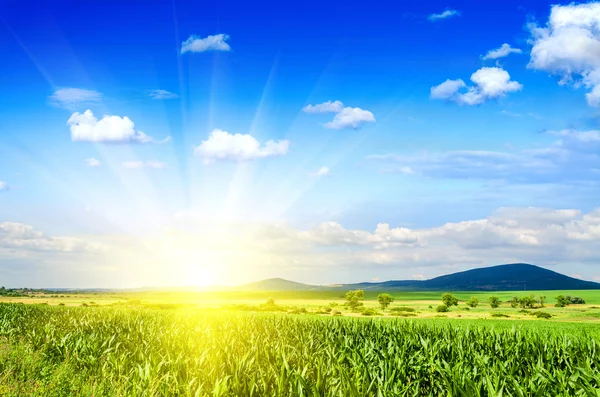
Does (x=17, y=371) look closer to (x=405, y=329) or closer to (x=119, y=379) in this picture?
(x=119, y=379)

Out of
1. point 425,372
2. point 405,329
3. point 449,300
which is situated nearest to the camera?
point 425,372

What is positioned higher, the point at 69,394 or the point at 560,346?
the point at 560,346

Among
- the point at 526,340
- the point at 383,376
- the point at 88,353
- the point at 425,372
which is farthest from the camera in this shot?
the point at 88,353

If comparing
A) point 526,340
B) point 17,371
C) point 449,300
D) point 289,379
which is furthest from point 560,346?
point 449,300

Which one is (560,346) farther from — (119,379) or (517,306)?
(517,306)

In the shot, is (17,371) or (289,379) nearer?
(289,379)

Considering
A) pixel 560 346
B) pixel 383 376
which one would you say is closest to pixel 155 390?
pixel 383 376

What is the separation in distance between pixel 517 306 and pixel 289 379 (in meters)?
207

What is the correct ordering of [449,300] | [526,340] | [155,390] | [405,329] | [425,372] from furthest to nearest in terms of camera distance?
[449,300] < [405,329] < [526,340] < [425,372] < [155,390]

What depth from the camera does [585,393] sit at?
9.27m

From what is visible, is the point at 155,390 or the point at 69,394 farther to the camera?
the point at 69,394

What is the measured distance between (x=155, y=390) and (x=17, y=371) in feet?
31.6

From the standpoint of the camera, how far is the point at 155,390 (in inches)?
446

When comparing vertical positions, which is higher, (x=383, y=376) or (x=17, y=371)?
(x=383, y=376)
